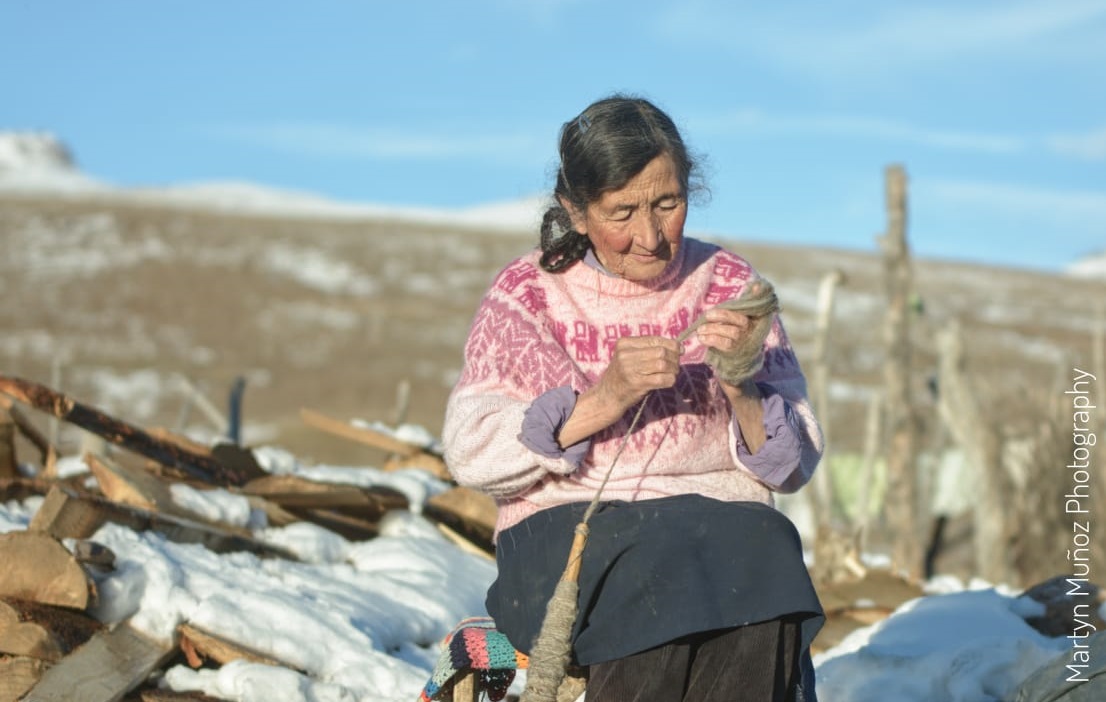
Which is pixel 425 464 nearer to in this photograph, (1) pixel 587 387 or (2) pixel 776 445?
(1) pixel 587 387

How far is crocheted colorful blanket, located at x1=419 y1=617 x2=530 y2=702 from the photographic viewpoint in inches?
115

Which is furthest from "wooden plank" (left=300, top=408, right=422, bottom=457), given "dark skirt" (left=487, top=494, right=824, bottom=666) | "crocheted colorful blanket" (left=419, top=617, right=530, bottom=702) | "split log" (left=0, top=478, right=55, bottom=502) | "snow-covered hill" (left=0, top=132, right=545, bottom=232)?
"snow-covered hill" (left=0, top=132, right=545, bottom=232)

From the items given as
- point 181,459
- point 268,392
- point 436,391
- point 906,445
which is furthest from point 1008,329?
point 181,459

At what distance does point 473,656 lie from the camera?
9.61ft

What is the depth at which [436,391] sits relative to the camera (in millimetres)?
21562

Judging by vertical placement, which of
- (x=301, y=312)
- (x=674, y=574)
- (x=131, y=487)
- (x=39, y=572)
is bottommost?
(x=301, y=312)

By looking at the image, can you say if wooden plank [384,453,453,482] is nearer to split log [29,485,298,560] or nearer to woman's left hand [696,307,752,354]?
split log [29,485,298,560]

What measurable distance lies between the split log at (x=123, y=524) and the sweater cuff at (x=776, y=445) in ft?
6.88

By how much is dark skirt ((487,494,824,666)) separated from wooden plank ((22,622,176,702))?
1331mm

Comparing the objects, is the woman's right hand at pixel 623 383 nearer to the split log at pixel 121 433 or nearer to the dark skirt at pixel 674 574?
the dark skirt at pixel 674 574

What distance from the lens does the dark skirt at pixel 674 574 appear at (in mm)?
2523

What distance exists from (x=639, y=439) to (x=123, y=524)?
1974mm

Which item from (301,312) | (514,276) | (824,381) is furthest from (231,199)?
(514,276)

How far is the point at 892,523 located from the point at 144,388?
50.3 ft
